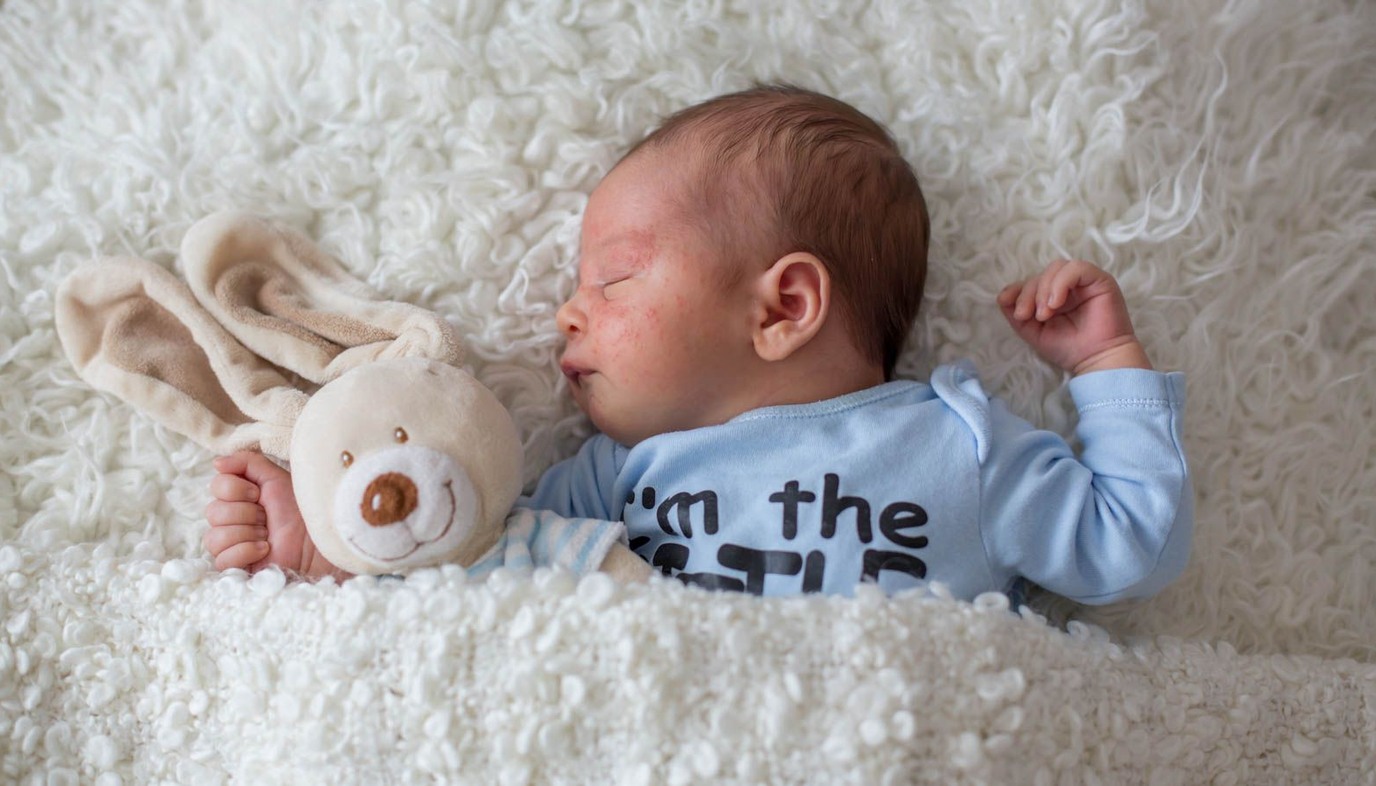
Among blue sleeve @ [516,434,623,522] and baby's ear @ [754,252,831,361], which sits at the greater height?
baby's ear @ [754,252,831,361]

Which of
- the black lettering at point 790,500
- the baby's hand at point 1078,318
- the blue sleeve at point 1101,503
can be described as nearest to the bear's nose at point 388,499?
the black lettering at point 790,500

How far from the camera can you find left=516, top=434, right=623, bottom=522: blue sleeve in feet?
3.99

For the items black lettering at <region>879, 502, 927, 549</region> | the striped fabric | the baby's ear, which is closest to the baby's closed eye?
the baby's ear

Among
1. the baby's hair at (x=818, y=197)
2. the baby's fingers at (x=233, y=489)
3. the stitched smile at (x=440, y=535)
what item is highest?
the baby's hair at (x=818, y=197)

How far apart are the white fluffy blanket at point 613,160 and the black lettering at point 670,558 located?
8.1 inches

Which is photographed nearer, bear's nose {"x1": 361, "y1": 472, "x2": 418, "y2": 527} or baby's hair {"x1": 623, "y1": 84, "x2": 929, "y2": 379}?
bear's nose {"x1": 361, "y1": 472, "x2": 418, "y2": 527}

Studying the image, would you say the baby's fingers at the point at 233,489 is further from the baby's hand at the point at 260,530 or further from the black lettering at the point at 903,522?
the black lettering at the point at 903,522

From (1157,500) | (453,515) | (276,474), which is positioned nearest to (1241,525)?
(1157,500)

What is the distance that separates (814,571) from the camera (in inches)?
42.1

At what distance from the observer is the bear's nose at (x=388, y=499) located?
3.12ft

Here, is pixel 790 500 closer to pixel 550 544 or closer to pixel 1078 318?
pixel 550 544

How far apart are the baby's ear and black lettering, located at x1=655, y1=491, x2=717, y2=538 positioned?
158mm

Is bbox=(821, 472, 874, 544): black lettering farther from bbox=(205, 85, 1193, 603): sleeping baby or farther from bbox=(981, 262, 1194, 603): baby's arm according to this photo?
bbox=(981, 262, 1194, 603): baby's arm

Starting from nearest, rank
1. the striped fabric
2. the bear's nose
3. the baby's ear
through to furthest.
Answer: the bear's nose < the striped fabric < the baby's ear
